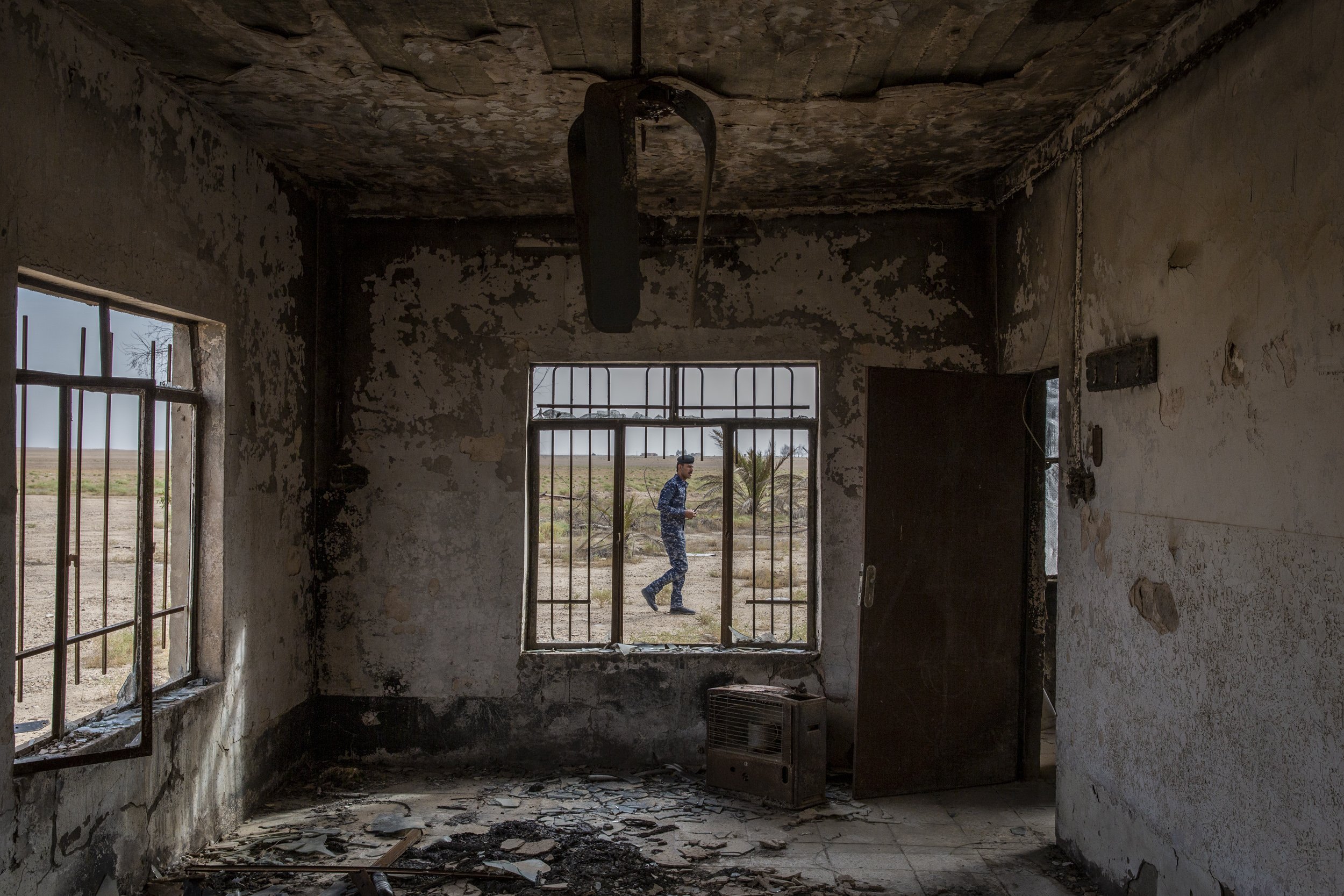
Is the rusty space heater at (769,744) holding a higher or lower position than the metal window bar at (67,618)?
lower

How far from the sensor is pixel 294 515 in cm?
449

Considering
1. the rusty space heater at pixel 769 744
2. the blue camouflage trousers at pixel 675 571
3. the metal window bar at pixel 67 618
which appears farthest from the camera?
the blue camouflage trousers at pixel 675 571

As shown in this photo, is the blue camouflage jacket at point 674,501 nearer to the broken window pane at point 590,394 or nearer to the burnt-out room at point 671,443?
the burnt-out room at point 671,443

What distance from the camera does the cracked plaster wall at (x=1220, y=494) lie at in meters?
2.21

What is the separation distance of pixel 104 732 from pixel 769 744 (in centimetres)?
264

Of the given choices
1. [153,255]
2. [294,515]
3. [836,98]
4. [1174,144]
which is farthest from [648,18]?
[294,515]

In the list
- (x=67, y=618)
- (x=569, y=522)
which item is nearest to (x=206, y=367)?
(x=67, y=618)

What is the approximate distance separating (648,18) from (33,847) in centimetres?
304

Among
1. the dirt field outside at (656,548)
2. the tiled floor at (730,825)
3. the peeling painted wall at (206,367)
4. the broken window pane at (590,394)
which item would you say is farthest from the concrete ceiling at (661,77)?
the tiled floor at (730,825)

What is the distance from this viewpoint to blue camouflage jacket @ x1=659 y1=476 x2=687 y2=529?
525 cm

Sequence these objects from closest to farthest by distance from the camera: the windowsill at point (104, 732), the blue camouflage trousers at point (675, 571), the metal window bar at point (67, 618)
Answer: the metal window bar at point (67, 618), the windowsill at point (104, 732), the blue camouflage trousers at point (675, 571)

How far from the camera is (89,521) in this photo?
303 cm

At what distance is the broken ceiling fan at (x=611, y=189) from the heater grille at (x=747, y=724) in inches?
105

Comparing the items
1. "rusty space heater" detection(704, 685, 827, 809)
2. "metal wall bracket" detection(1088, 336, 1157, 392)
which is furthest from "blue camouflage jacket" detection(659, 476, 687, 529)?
"metal wall bracket" detection(1088, 336, 1157, 392)
